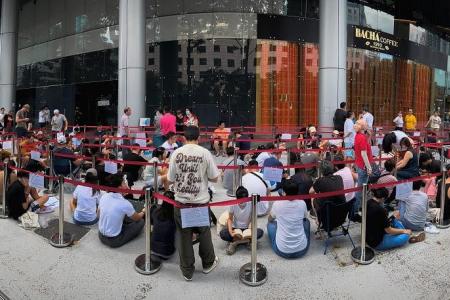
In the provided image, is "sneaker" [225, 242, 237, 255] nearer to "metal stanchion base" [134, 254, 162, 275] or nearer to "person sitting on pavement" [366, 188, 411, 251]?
"metal stanchion base" [134, 254, 162, 275]

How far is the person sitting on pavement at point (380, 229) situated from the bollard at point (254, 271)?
1.67 meters

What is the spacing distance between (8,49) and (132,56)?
43.2 ft

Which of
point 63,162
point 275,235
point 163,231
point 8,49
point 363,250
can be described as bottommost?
point 363,250

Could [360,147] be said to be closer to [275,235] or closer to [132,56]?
[275,235]

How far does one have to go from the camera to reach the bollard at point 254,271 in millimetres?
5147

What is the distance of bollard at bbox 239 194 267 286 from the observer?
5.15 m

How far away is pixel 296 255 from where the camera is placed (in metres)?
5.92

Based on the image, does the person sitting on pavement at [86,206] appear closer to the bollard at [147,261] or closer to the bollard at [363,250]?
the bollard at [147,261]

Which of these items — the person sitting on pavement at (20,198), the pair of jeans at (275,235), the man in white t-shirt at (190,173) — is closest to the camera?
the man in white t-shirt at (190,173)

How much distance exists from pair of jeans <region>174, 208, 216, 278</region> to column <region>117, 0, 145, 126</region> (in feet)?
45.7

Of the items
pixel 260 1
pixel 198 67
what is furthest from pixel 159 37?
pixel 260 1

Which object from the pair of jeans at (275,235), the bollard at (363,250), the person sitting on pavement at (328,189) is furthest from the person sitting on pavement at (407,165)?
the pair of jeans at (275,235)

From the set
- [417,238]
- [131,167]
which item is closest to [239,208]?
[417,238]

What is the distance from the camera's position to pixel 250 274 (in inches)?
211
